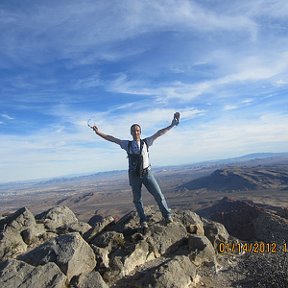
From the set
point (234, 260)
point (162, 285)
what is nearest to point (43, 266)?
point (162, 285)

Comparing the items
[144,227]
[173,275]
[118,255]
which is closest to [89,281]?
[118,255]

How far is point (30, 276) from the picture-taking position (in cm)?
598

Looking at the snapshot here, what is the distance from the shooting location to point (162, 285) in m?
6.25

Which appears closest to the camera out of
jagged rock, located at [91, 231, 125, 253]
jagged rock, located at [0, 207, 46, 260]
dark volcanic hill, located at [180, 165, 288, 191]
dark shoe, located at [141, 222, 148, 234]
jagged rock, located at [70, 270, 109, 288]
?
jagged rock, located at [70, 270, 109, 288]

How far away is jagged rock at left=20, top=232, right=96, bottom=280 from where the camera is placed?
260 inches

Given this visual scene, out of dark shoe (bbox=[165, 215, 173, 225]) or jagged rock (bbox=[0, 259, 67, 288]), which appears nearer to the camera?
jagged rock (bbox=[0, 259, 67, 288])

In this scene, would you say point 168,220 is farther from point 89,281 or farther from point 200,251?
point 89,281

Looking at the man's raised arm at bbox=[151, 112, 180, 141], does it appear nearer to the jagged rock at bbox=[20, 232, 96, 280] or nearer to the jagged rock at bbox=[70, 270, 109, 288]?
the jagged rock at bbox=[20, 232, 96, 280]

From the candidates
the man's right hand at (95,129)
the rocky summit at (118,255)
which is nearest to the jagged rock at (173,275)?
the rocky summit at (118,255)

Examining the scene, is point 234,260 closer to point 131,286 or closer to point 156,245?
point 156,245

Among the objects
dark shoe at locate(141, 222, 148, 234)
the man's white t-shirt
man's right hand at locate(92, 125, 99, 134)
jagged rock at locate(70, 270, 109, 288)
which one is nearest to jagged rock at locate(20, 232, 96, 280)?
jagged rock at locate(70, 270, 109, 288)

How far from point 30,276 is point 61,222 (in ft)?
15.7

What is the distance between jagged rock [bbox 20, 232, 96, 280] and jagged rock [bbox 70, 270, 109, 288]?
0.71 feet
